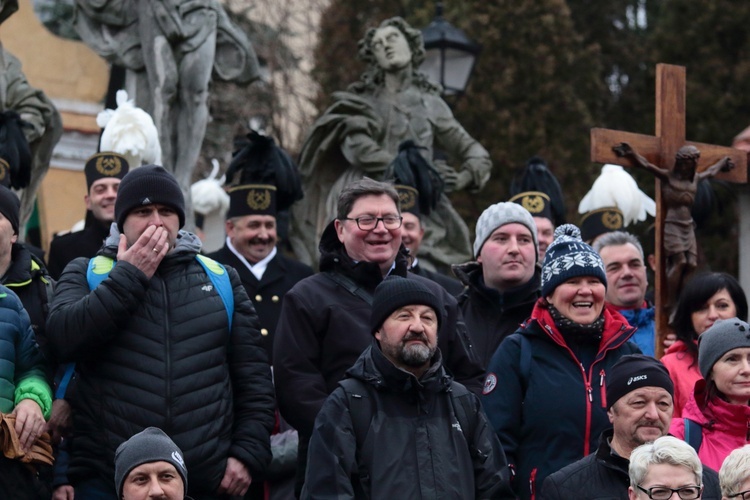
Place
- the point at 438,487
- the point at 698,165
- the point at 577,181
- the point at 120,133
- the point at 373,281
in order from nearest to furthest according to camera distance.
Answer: the point at 438,487, the point at 373,281, the point at 698,165, the point at 120,133, the point at 577,181

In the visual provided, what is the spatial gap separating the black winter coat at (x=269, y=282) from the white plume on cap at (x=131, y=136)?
938 mm

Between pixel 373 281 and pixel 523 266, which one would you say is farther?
pixel 523 266

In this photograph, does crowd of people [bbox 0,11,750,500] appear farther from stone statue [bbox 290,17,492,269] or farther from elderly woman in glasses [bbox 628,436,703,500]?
stone statue [bbox 290,17,492,269]

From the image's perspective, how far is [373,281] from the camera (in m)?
8.26

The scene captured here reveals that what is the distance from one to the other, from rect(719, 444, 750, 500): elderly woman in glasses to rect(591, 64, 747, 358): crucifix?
298cm

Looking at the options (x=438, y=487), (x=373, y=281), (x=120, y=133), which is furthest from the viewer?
(x=120, y=133)

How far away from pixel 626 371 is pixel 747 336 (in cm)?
76

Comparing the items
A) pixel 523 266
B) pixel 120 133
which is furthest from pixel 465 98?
pixel 523 266

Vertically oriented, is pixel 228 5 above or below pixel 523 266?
above

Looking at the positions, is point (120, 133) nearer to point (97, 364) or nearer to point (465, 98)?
point (97, 364)

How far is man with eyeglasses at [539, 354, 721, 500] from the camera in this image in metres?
7.37

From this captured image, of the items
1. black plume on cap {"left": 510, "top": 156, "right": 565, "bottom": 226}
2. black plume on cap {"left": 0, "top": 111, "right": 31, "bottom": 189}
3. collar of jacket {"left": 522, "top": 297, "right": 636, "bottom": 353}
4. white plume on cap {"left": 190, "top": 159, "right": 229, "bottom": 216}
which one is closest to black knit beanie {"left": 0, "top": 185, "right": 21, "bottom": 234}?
collar of jacket {"left": 522, "top": 297, "right": 636, "bottom": 353}

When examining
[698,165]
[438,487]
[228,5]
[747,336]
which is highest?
[228,5]

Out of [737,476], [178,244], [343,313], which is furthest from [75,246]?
[737,476]
